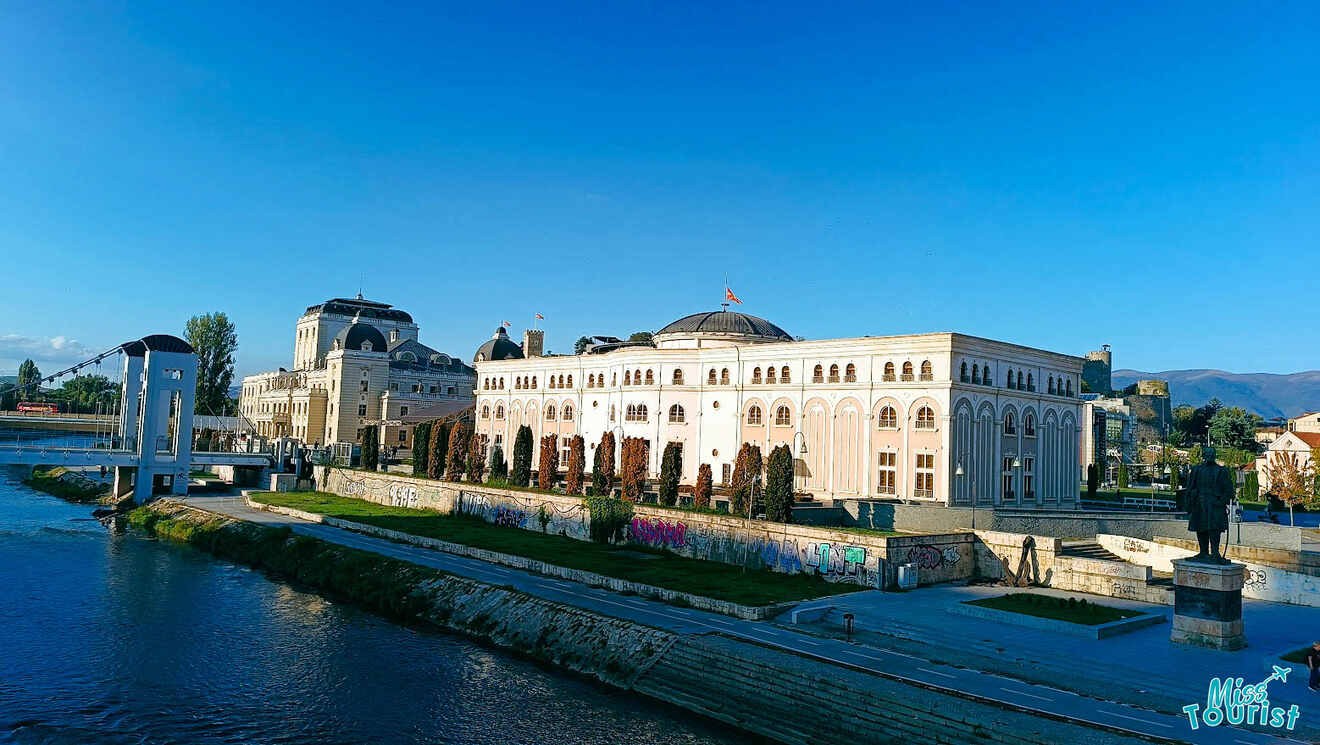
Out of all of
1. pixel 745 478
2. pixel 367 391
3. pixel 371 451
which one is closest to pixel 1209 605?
pixel 745 478

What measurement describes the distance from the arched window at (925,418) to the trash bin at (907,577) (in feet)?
52.0

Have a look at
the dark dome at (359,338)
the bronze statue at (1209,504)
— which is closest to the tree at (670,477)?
the bronze statue at (1209,504)

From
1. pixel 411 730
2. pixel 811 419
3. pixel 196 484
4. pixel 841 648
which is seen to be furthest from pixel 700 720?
pixel 196 484

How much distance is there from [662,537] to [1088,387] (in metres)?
135

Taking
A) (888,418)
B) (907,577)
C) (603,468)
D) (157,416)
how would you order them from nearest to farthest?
(907,577), (888,418), (603,468), (157,416)

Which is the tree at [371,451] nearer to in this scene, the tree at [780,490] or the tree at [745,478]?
the tree at [745,478]

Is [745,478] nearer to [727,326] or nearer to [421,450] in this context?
[727,326]

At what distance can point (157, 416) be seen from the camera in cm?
8256

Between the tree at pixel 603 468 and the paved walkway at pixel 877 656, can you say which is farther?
the tree at pixel 603 468

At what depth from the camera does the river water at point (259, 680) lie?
1123 inches

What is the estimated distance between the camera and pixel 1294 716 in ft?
81.2

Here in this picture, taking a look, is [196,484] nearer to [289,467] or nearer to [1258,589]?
[289,467]

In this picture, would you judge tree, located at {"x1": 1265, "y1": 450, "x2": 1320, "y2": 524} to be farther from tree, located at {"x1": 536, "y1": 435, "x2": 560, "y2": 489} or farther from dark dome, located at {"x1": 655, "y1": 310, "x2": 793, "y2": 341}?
tree, located at {"x1": 536, "y1": 435, "x2": 560, "y2": 489}

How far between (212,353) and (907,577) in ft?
382
